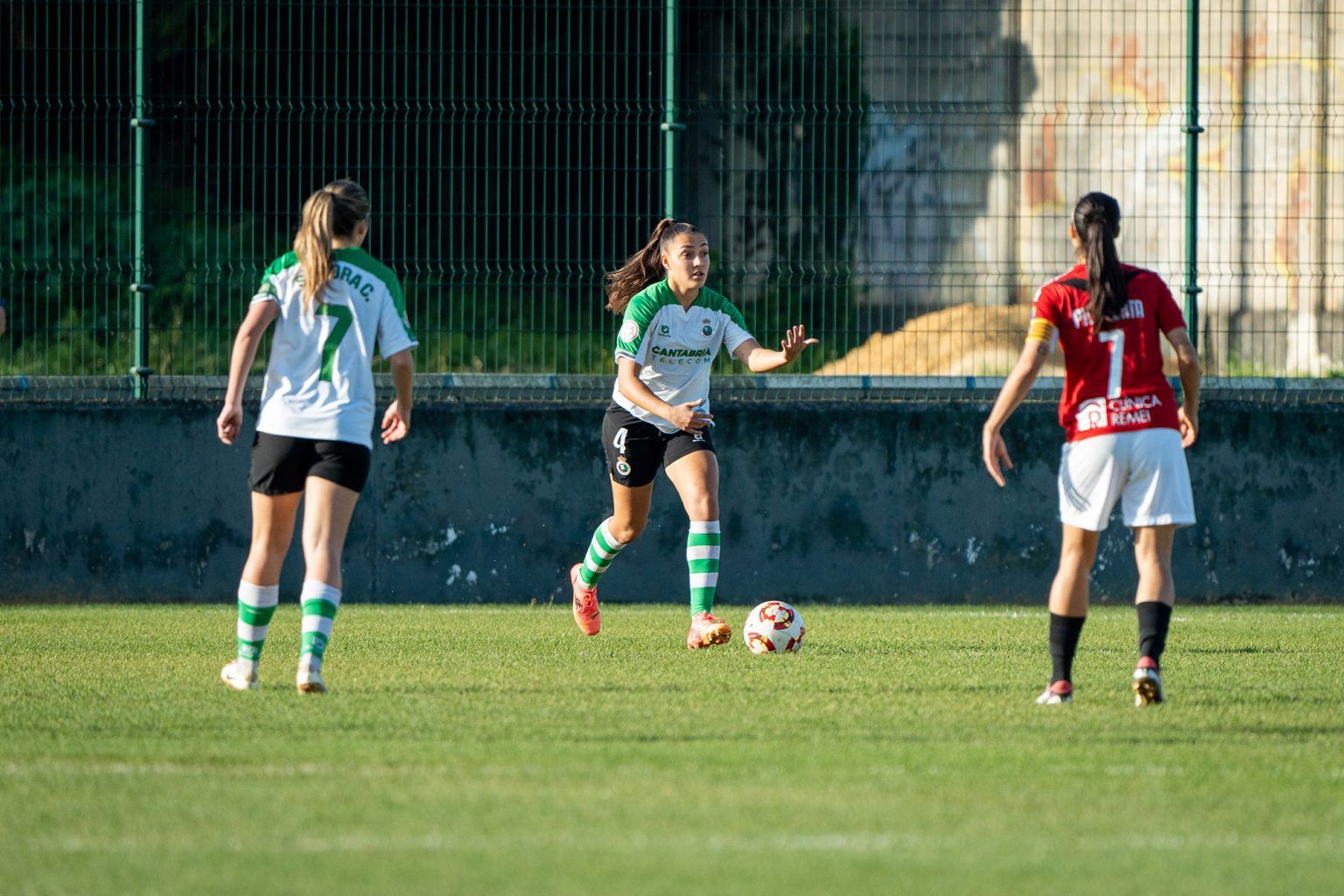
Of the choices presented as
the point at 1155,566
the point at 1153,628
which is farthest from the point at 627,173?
the point at 1153,628

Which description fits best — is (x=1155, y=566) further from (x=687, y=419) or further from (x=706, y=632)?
(x=706, y=632)

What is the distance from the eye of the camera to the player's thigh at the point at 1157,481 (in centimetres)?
704

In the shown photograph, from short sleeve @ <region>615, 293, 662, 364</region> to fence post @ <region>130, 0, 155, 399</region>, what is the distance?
15.5 feet

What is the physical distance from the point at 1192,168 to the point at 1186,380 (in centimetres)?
639

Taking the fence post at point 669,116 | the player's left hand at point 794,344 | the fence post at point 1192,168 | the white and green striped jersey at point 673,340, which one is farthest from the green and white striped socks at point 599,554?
the fence post at point 1192,168

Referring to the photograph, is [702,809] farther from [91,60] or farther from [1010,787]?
[91,60]

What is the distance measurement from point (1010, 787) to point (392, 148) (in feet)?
28.1

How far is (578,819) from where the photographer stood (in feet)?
16.1

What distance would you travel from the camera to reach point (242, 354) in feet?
23.7

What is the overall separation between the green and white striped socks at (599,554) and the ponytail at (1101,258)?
3555 mm

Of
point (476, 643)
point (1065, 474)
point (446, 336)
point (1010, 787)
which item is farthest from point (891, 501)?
point (1010, 787)

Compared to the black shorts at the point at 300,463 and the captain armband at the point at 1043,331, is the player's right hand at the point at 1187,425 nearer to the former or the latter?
the captain armband at the point at 1043,331

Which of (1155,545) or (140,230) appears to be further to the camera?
(140,230)

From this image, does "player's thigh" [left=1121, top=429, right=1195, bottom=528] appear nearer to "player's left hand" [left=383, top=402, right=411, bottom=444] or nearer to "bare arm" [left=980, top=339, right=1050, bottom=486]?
"bare arm" [left=980, top=339, right=1050, bottom=486]
